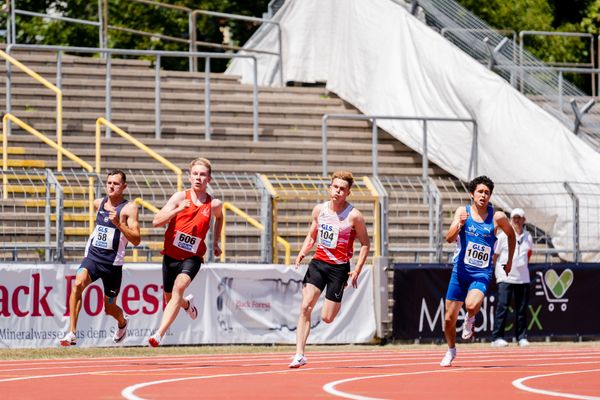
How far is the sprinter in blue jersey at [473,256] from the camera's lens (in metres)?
16.9

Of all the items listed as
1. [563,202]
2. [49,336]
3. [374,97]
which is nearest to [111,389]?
[49,336]

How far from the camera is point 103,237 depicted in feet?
59.8

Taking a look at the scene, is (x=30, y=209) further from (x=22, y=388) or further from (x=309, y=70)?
(x=309, y=70)

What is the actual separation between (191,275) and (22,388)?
3812 mm

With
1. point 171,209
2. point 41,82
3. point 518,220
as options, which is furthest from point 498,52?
point 171,209

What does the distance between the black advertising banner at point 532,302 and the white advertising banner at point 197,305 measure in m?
0.55

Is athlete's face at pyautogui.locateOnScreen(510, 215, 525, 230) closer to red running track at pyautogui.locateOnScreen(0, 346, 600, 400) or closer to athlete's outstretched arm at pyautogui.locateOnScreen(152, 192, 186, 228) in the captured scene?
red running track at pyautogui.locateOnScreen(0, 346, 600, 400)

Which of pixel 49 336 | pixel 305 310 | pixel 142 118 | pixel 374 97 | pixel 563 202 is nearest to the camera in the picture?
pixel 305 310

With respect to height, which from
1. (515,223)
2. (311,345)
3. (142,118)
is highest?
(142,118)

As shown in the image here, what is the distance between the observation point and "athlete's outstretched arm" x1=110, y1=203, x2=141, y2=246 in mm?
17406

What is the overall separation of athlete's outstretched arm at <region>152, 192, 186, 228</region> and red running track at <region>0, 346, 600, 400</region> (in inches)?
60.2

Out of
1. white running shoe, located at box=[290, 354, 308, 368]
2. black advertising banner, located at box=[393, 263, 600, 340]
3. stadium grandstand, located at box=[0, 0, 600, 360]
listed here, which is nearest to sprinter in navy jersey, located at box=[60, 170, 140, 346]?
white running shoe, located at box=[290, 354, 308, 368]

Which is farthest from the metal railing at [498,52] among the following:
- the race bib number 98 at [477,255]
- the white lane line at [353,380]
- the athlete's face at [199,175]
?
the white lane line at [353,380]

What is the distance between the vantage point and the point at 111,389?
534 inches
